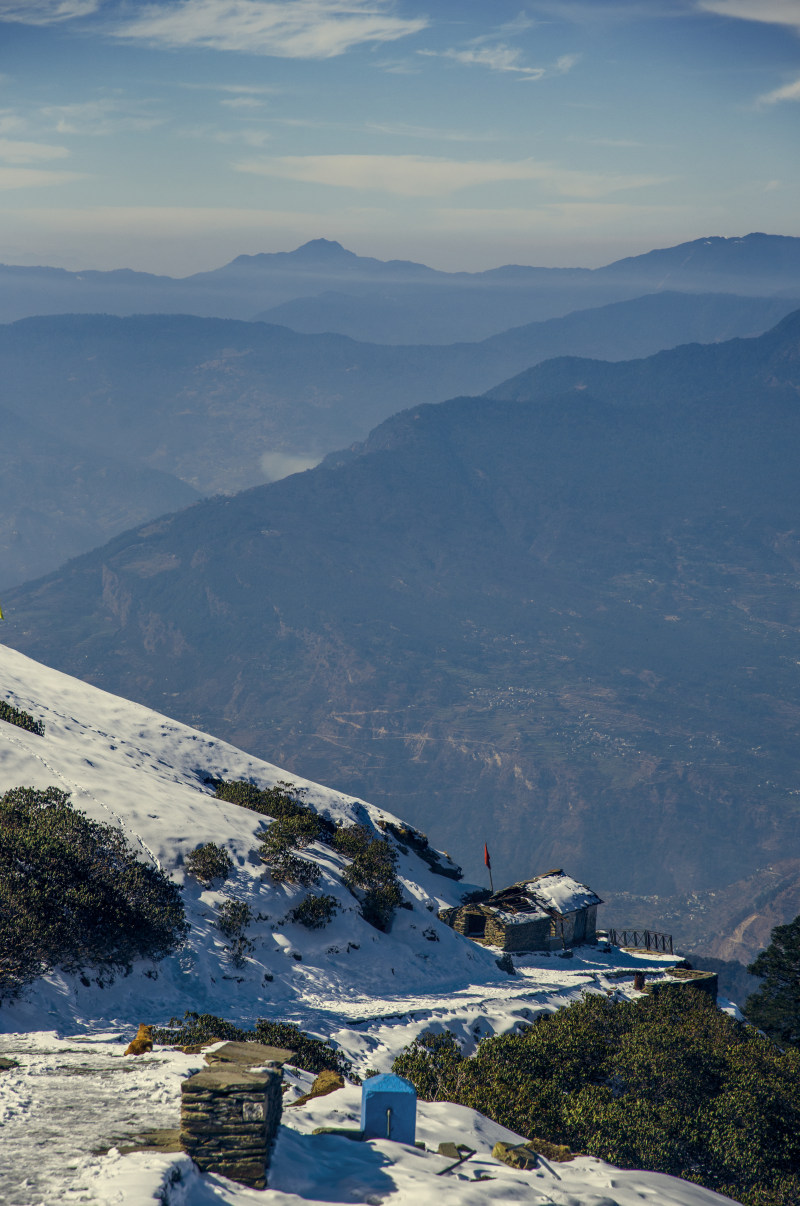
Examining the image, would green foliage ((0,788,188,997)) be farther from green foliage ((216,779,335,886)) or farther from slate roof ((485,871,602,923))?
slate roof ((485,871,602,923))

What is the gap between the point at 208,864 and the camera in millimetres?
37344

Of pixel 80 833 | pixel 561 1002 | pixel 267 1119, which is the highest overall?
pixel 267 1119

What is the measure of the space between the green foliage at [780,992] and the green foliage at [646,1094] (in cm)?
2067

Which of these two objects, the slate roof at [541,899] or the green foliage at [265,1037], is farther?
the slate roof at [541,899]

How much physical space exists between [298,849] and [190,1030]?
18562 mm

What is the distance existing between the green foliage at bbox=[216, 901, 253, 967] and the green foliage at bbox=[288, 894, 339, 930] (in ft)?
6.89

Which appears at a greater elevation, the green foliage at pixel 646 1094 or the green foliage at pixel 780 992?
the green foliage at pixel 646 1094

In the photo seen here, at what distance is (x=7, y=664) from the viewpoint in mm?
57406

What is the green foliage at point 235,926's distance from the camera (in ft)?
111

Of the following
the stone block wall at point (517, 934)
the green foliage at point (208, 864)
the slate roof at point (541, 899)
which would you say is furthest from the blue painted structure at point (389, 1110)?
the slate roof at point (541, 899)

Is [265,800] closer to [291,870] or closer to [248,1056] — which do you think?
[291,870]

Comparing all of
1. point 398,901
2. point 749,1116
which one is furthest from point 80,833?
point 749,1116

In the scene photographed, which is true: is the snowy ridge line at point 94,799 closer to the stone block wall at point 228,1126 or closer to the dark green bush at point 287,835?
the dark green bush at point 287,835

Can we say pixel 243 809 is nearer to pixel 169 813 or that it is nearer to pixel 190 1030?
pixel 169 813
